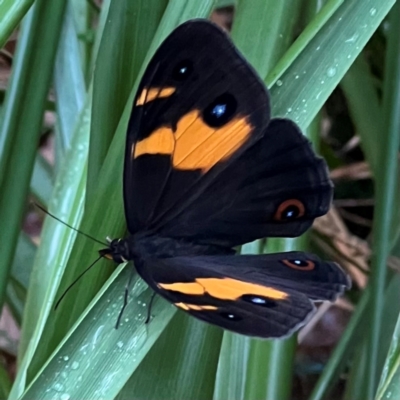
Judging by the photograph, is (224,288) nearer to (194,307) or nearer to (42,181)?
(194,307)

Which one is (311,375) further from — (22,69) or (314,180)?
(22,69)

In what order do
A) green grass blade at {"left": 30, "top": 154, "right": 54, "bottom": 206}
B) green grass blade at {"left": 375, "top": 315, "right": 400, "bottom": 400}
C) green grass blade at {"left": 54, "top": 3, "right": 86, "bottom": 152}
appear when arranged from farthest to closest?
green grass blade at {"left": 30, "top": 154, "right": 54, "bottom": 206} < green grass blade at {"left": 54, "top": 3, "right": 86, "bottom": 152} < green grass blade at {"left": 375, "top": 315, "right": 400, "bottom": 400}

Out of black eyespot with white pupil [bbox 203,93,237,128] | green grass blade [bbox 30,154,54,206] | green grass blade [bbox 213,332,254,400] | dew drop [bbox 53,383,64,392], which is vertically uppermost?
black eyespot with white pupil [bbox 203,93,237,128]

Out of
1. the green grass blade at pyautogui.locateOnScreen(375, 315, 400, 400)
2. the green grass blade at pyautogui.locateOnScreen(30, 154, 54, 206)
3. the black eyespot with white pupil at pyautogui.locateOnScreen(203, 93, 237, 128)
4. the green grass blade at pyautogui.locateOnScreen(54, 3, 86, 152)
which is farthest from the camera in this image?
the green grass blade at pyautogui.locateOnScreen(30, 154, 54, 206)

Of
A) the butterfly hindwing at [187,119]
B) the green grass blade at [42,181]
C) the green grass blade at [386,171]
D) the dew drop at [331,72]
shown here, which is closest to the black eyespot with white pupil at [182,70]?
the butterfly hindwing at [187,119]

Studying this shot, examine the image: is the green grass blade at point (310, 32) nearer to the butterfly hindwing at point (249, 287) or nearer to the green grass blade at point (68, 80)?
the butterfly hindwing at point (249, 287)

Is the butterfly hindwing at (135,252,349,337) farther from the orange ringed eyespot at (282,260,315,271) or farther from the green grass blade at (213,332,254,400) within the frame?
the green grass blade at (213,332,254,400)

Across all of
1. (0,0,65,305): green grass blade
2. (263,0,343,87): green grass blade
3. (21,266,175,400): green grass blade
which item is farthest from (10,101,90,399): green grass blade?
(263,0,343,87): green grass blade

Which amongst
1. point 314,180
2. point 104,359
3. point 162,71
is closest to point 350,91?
point 314,180

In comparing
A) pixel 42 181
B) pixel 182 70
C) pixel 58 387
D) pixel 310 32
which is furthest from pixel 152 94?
pixel 42 181
